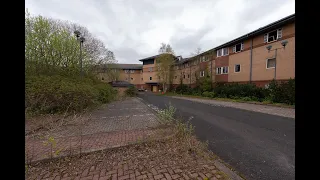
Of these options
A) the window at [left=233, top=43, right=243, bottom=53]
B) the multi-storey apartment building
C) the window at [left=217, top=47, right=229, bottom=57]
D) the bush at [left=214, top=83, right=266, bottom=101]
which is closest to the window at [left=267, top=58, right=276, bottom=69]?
the multi-storey apartment building

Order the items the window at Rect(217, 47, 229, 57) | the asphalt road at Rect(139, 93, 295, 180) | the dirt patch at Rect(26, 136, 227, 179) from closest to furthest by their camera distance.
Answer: the dirt patch at Rect(26, 136, 227, 179) < the asphalt road at Rect(139, 93, 295, 180) < the window at Rect(217, 47, 229, 57)

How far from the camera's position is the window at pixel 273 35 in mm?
14195

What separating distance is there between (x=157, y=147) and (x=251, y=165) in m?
2.32

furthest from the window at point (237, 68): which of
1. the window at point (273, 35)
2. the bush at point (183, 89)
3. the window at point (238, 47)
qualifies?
the bush at point (183, 89)

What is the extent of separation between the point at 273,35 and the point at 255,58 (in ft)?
9.76

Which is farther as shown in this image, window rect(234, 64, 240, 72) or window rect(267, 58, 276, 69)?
window rect(234, 64, 240, 72)

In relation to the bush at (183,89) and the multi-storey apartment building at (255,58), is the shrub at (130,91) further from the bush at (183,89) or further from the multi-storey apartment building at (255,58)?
the multi-storey apartment building at (255,58)

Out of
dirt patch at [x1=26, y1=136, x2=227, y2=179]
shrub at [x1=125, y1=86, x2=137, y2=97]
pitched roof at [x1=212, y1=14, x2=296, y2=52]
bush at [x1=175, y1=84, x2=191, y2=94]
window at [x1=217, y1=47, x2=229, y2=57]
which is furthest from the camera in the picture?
bush at [x1=175, y1=84, x2=191, y2=94]

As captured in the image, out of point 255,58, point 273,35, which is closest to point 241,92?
point 255,58

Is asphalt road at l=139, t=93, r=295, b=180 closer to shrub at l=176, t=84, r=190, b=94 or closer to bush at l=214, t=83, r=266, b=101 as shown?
bush at l=214, t=83, r=266, b=101

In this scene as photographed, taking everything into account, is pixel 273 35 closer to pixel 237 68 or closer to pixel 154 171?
pixel 237 68

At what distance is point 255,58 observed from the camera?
1653cm

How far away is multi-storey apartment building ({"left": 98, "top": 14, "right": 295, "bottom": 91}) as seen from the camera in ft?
43.9
